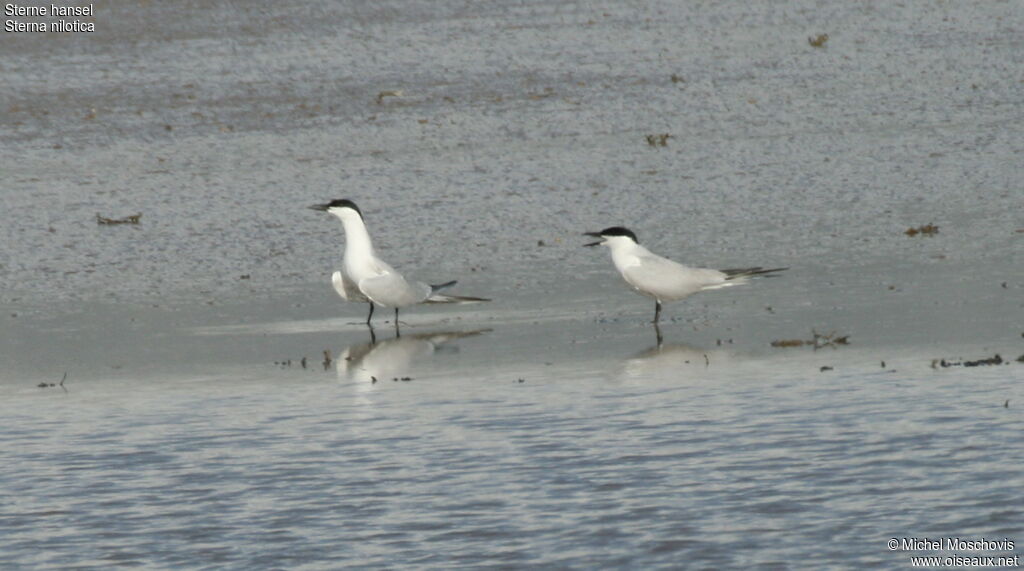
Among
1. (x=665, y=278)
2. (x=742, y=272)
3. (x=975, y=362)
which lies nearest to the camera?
(x=975, y=362)

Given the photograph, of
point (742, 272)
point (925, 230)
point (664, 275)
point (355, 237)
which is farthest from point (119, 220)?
point (925, 230)

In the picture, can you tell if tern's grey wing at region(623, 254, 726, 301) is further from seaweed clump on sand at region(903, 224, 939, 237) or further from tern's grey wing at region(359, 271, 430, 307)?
seaweed clump on sand at region(903, 224, 939, 237)

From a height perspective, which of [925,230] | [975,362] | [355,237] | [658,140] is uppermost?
[658,140]

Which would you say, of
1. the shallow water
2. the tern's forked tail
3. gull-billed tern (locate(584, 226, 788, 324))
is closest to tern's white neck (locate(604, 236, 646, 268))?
gull-billed tern (locate(584, 226, 788, 324))

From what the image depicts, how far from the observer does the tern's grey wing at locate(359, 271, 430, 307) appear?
14.0 m

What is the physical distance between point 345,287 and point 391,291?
552 mm

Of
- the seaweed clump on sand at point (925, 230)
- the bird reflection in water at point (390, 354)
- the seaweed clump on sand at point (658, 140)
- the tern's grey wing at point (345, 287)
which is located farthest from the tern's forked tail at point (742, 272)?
the seaweed clump on sand at point (658, 140)

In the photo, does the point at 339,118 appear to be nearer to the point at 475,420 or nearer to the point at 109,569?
the point at 475,420

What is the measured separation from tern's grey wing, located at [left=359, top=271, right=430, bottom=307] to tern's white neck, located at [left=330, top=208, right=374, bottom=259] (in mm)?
489

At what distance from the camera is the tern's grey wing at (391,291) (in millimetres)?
14008

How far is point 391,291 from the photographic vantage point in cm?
1401

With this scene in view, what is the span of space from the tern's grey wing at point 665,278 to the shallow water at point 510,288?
0.79ft

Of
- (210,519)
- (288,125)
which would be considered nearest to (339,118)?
(288,125)

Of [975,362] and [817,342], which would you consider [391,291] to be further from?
[975,362]
